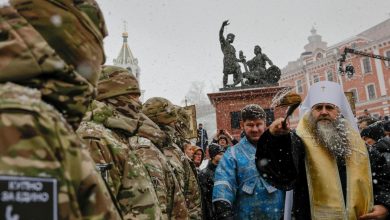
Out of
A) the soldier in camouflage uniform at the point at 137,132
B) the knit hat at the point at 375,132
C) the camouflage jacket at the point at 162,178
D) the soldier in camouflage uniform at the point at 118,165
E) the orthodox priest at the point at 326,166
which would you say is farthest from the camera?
the knit hat at the point at 375,132

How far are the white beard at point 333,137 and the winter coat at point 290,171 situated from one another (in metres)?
0.25

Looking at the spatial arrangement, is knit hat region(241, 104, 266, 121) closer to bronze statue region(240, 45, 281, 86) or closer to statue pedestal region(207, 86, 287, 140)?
statue pedestal region(207, 86, 287, 140)

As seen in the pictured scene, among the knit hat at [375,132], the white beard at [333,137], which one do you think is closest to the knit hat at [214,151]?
the knit hat at [375,132]

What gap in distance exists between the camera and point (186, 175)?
14.4ft

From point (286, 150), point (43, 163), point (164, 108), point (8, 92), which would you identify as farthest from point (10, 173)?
point (164, 108)

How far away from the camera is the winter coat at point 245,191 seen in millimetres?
3681

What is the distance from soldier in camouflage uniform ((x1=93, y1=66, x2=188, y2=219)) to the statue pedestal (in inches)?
494

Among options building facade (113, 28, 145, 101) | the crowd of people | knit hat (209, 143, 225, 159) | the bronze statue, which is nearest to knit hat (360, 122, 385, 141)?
the crowd of people

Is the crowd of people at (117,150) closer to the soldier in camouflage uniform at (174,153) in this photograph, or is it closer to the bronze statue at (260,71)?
the soldier in camouflage uniform at (174,153)

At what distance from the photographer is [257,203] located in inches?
146

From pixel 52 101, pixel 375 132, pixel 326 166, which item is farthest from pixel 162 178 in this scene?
pixel 375 132

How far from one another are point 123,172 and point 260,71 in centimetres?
1639

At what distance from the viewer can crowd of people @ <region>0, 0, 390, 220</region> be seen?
3.02ft

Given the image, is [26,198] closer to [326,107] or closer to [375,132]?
[326,107]
